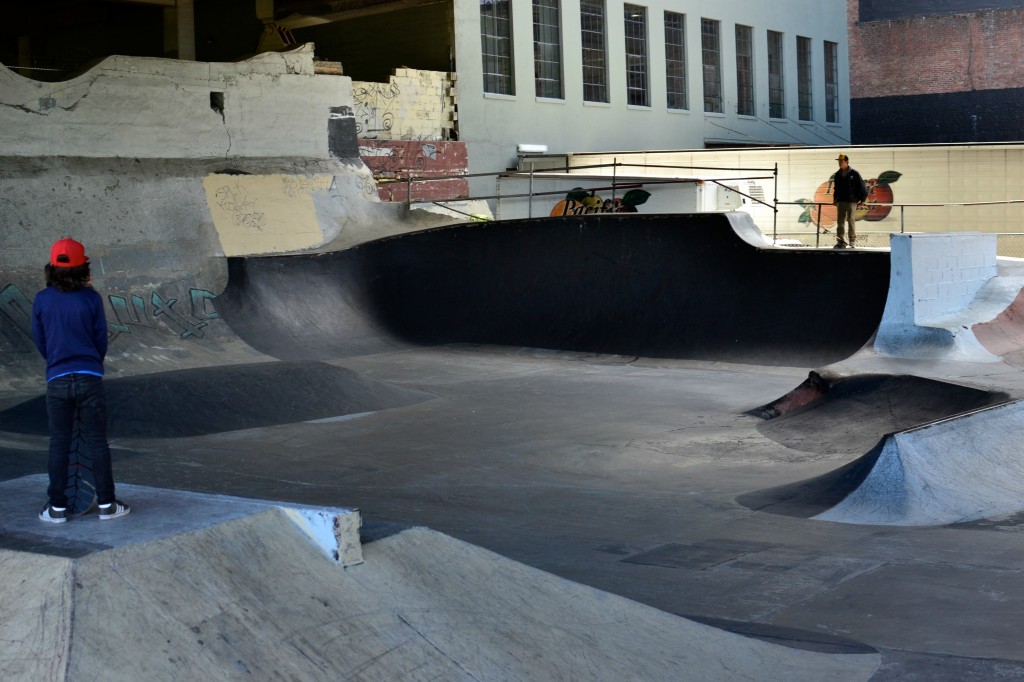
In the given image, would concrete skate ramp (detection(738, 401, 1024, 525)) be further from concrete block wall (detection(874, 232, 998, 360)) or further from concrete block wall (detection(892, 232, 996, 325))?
concrete block wall (detection(892, 232, 996, 325))

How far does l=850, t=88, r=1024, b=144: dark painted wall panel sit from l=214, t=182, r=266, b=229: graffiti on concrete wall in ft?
90.0

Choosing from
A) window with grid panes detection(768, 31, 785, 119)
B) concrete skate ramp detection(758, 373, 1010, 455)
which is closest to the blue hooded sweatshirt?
concrete skate ramp detection(758, 373, 1010, 455)

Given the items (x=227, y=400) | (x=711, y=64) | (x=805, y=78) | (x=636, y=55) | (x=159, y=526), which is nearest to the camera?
(x=159, y=526)

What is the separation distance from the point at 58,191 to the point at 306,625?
1291 centimetres

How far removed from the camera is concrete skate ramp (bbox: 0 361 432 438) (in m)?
10.5

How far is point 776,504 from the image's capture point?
7520 millimetres

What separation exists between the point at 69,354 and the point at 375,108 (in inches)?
734

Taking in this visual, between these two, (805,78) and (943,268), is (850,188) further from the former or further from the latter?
(805,78)

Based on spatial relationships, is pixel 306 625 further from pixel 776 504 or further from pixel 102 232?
pixel 102 232

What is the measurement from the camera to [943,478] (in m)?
7.17

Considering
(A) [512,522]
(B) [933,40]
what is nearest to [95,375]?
(A) [512,522]

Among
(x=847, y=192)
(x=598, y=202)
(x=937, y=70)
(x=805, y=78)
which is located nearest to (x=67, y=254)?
(x=847, y=192)

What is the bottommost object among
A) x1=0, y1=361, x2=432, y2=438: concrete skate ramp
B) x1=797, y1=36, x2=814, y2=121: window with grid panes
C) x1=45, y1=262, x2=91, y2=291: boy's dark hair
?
x1=0, y1=361, x2=432, y2=438: concrete skate ramp

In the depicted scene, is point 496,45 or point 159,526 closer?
point 159,526
